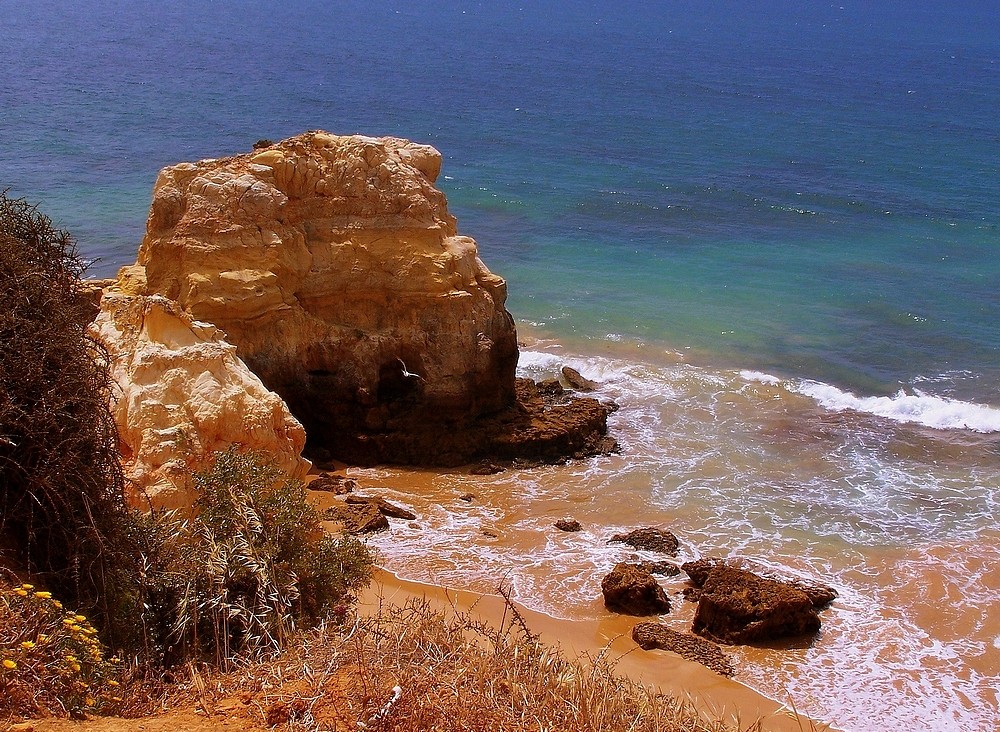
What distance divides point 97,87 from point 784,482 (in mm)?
47315

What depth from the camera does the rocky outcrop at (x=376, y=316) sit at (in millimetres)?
15062

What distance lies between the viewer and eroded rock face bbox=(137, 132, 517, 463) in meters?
15.1

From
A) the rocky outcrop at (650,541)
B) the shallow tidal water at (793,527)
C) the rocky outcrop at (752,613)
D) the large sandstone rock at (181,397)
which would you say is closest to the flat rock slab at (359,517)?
the shallow tidal water at (793,527)

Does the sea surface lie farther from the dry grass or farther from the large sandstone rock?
the dry grass

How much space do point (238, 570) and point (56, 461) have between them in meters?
1.45

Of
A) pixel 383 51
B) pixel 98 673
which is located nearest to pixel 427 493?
pixel 98 673

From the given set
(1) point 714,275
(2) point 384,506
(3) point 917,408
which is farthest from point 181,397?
(1) point 714,275

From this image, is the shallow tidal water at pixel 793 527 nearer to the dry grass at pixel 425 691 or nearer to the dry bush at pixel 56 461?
the dry grass at pixel 425 691

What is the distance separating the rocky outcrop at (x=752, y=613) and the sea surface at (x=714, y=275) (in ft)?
0.88

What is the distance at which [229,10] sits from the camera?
10838cm

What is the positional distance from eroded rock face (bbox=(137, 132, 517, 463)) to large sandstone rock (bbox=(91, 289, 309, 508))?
3.81 meters

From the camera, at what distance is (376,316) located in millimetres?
15719

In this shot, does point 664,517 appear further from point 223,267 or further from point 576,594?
point 223,267

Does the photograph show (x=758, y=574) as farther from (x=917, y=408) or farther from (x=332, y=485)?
(x=917, y=408)
